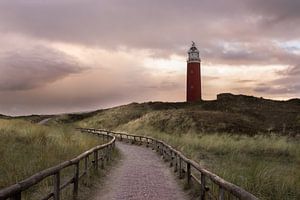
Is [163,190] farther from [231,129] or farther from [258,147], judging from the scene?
[231,129]

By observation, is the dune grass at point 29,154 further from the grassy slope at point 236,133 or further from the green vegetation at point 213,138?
the grassy slope at point 236,133

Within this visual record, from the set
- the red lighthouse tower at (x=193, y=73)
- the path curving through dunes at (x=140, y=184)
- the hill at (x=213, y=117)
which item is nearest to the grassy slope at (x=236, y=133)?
the hill at (x=213, y=117)

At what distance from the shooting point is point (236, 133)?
4756 cm

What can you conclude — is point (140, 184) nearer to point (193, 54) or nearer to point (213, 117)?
point (213, 117)

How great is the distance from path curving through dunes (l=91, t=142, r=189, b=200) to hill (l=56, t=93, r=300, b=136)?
95.0 ft

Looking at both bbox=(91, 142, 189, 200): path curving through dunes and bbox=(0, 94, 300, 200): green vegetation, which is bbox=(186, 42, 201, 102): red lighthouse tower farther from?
bbox=(91, 142, 189, 200): path curving through dunes

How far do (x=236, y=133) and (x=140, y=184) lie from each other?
3395 centimetres

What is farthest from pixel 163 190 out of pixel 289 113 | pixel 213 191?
pixel 289 113

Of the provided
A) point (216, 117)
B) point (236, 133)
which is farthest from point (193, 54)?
point (236, 133)

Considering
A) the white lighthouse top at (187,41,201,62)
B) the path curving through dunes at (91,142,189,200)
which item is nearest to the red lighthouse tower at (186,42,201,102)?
the white lighthouse top at (187,41,201,62)

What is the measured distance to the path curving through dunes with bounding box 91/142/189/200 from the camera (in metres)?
12.5

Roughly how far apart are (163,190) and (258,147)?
771 inches

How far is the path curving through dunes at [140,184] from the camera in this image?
41.1 ft

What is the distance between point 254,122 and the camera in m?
59.3
